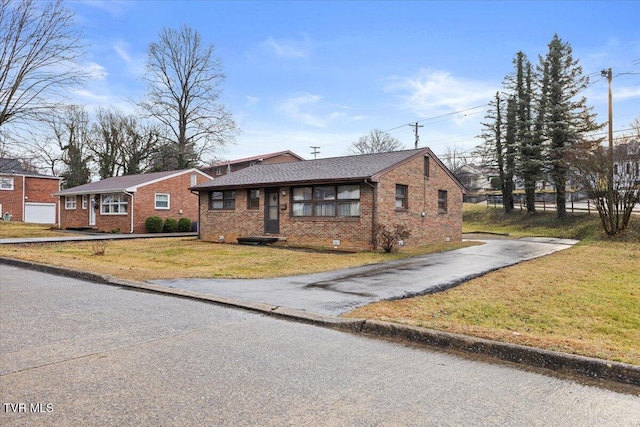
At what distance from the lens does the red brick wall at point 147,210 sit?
97.7 ft

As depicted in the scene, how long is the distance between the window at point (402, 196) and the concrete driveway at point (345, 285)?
5420 mm

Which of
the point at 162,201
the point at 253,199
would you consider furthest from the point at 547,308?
the point at 162,201

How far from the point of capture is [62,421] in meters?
3.11

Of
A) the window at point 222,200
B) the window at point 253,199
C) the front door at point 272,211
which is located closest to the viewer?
the front door at point 272,211

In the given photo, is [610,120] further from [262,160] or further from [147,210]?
[262,160]

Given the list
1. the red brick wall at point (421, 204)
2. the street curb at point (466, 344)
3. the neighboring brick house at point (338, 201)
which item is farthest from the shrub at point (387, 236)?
the street curb at point (466, 344)

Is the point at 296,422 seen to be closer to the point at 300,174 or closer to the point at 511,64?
the point at 300,174

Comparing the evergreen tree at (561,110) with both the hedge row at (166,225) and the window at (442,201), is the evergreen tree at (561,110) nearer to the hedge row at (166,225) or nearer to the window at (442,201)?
the window at (442,201)

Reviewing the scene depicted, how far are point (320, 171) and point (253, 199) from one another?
3841 mm

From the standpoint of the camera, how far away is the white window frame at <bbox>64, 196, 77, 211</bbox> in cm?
3519

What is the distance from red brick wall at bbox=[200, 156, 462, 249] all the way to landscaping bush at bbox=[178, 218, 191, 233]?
746 cm

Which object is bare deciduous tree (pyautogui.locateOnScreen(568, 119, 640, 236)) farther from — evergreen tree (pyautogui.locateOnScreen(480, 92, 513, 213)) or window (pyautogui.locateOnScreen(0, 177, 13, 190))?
window (pyautogui.locateOnScreen(0, 177, 13, 190))

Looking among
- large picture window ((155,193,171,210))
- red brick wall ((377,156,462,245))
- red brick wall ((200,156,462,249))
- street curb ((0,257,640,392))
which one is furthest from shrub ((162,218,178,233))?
street curb ((0,257,640,392))

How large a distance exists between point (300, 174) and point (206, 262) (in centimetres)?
790
